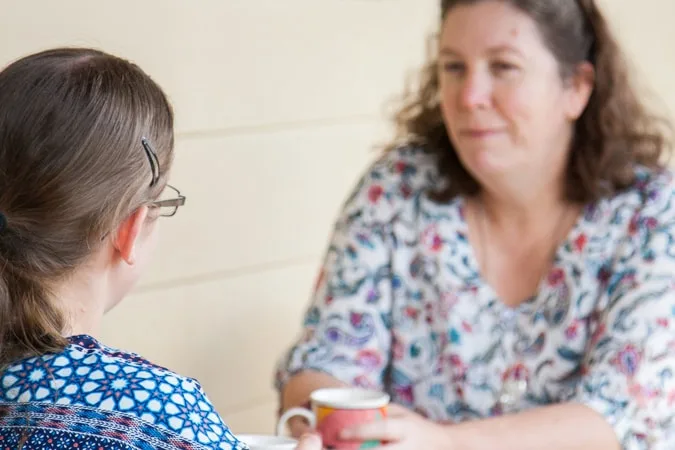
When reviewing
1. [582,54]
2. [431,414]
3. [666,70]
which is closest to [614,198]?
[582,54]

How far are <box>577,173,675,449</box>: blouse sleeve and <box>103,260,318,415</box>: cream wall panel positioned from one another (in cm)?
89

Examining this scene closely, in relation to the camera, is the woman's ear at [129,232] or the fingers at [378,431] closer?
the woman's ear at [129,232]

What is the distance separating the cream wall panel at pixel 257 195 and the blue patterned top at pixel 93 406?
1108mm

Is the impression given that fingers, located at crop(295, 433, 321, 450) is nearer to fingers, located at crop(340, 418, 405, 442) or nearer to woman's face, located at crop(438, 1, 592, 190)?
fingers, located at crop(340, 418, 405, 442)

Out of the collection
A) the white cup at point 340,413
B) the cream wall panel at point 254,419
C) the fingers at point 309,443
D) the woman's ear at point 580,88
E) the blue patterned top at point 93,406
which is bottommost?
the cream wall panel at point 254,419

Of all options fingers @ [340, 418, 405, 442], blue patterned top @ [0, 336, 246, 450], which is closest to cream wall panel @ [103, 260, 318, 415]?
fingers @ [340, 418, 405, 442]

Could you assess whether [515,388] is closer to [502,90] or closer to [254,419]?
[502,90]

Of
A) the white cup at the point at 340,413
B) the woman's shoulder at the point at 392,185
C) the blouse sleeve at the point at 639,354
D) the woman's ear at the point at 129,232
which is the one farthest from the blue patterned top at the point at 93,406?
the woman's shoulder at the point at 392,185

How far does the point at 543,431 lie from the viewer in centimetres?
166

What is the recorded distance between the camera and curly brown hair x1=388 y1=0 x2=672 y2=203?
1.90 metres

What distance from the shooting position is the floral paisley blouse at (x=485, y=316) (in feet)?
5.65

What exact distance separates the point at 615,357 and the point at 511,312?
24 cm

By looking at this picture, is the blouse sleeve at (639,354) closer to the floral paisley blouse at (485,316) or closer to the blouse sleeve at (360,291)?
the floral paisley blouse at (485,316)

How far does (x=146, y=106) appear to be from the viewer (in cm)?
119
